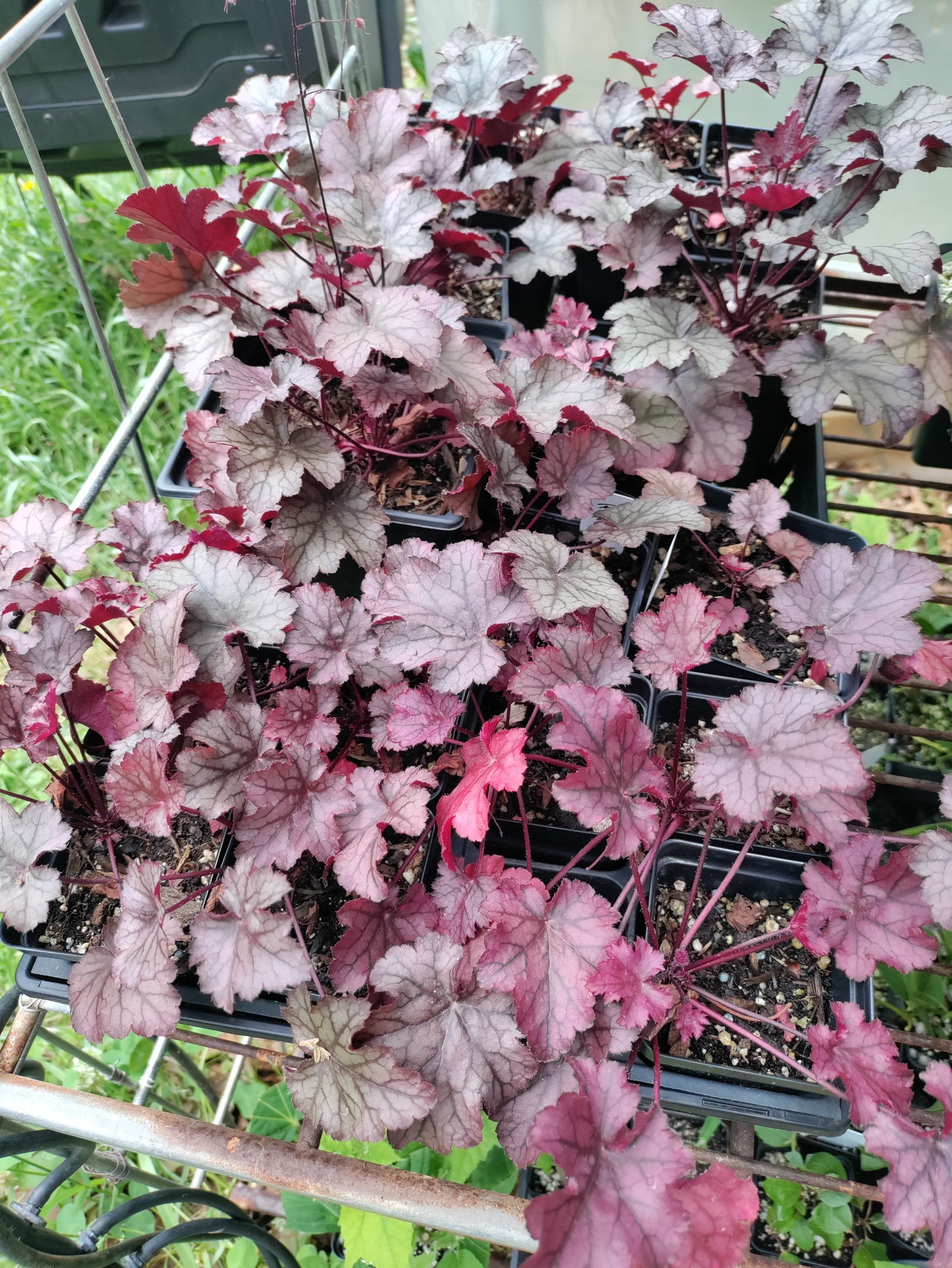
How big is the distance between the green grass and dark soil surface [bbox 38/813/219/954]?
1310 mm

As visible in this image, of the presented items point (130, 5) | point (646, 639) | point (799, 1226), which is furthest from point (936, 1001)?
point (130, 5)

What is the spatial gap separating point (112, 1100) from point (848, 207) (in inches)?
56.4

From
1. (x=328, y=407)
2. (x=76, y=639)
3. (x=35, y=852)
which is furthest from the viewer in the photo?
(x=328, y=407)

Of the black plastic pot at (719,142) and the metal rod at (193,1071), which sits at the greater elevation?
the black plastic pot at (719,142)

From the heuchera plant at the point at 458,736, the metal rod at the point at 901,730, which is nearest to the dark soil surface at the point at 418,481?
the heuchera plant at the point at 458,736

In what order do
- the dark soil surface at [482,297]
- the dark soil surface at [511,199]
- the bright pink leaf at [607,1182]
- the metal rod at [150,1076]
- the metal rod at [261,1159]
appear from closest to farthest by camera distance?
1. the bright pink leaf at [607,1182]
2. the metal rod at [261,1159]
3. the metal rod at [150,1076]
4. the dark soil surface at [482,297]
5. the dark soil surface at [511,199]

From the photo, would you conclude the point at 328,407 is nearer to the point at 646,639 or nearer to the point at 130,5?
the point at 646,639

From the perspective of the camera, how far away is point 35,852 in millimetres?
935

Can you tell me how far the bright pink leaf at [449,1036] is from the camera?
31.3 inches

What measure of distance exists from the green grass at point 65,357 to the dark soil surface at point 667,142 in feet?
4.26

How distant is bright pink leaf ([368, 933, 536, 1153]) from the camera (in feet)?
2.60

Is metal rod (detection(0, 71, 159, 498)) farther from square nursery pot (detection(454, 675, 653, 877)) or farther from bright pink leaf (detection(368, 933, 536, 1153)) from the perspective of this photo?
bright pink leaf (detection(368, 933, 536, 1153))

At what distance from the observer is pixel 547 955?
0.83m

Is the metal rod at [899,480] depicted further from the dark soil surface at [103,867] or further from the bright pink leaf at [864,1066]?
the dark soil surface at [103,867]
